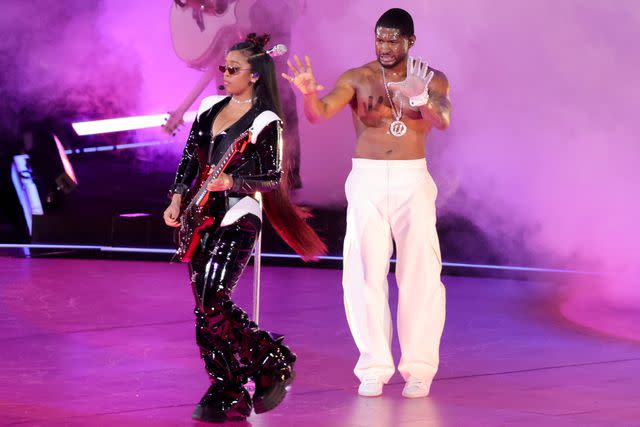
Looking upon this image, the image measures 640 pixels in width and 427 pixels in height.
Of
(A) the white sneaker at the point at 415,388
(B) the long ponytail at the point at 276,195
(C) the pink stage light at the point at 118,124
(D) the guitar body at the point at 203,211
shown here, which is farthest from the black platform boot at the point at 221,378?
(C) the pink stage light at the point at 118,124

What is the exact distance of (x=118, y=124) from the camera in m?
11.4

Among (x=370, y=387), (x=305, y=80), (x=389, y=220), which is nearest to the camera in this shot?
(x=305, y=80)

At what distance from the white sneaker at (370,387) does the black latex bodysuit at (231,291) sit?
56 centimetres

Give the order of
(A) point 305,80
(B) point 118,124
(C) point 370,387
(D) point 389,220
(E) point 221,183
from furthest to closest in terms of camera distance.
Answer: (B) point 118,124 < (D) point 389,220 < (C) point 370,387 < (A) point 305,80 < (E) point 221,183

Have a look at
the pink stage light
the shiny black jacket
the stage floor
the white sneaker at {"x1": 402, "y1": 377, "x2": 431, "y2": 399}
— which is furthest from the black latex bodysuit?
the pink stage light

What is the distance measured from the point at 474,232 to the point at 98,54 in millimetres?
4403

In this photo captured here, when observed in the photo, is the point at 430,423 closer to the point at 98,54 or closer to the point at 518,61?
the point at 518,61

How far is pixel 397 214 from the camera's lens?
203 inches

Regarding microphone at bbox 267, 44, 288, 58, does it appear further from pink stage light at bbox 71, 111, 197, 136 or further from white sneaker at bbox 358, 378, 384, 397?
pink stage light at bbox 71, 111, 197, 136

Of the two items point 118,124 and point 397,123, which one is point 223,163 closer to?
point 397,123

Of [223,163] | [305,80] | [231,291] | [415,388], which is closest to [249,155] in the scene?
[223,163]

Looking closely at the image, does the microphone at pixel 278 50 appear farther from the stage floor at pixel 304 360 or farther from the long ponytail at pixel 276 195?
the stage floor at pixel 304 360

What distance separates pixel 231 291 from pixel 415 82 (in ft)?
3.97

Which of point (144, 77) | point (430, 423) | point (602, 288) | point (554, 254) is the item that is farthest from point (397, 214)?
point (144, 77)
